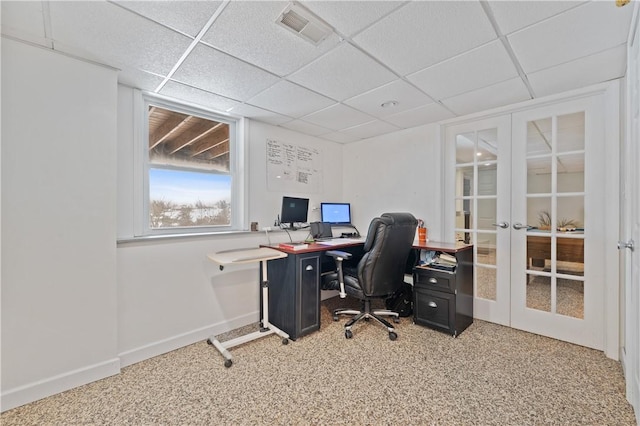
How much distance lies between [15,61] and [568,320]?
4.61 meters

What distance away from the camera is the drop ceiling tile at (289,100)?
242 centimetres

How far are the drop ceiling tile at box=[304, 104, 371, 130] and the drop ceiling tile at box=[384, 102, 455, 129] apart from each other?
347 millimetres

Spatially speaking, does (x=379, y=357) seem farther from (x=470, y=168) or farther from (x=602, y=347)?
(x=470, y=168)

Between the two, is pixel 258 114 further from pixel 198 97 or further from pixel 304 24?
pixel 304 24

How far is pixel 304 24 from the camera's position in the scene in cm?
162

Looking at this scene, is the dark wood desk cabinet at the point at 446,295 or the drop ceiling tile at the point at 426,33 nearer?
the drop ceiling tile at the point at 426,33

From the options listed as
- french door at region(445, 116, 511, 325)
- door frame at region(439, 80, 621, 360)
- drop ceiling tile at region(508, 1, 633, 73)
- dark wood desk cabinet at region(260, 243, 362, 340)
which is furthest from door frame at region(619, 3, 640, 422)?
dark wood desk cabinet at region(260, 243, 362, 340)

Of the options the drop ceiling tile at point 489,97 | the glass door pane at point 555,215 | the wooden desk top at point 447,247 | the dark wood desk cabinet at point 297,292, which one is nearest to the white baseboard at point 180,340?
the dark wood desk cabinet at point 297,292

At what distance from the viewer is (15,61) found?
1.71 meters

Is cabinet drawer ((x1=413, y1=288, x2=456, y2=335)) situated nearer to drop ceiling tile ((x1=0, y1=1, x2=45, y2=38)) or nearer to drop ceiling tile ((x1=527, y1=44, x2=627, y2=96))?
drop ceiling tile ((x1=527, y1=44, x2=627, y2=96))

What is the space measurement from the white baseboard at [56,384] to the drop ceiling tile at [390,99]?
295 cm

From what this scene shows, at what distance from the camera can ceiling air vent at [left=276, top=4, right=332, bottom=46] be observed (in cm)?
151

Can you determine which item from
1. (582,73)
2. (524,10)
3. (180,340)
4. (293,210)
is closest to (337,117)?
(293,210)

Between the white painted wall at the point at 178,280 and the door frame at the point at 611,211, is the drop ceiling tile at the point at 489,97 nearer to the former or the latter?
the door frame at the point at 611,211
